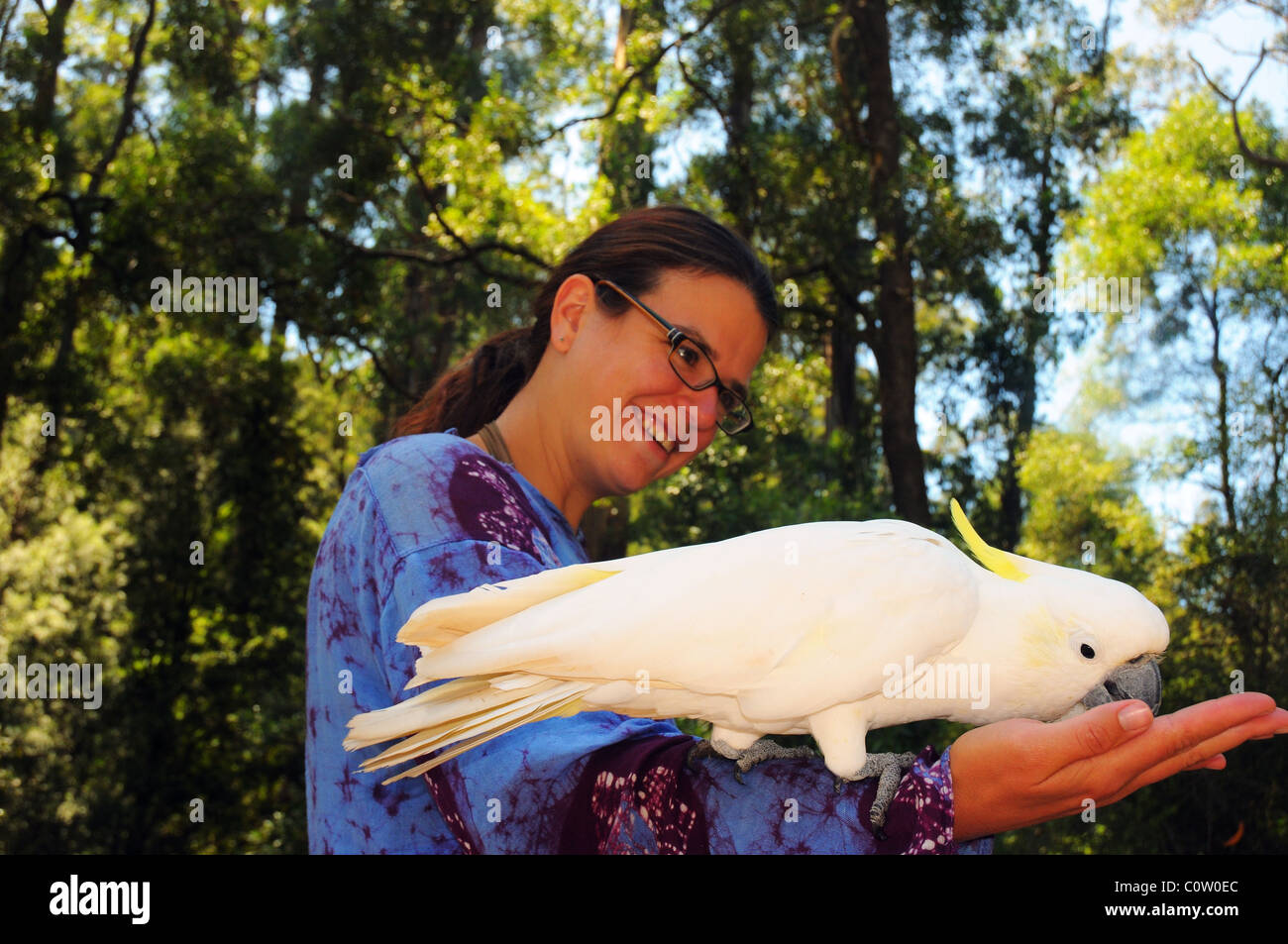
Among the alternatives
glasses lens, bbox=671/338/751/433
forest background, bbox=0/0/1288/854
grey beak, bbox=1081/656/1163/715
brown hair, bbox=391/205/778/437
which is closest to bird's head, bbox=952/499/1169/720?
grey beak, bbox=1081/656/1163/715

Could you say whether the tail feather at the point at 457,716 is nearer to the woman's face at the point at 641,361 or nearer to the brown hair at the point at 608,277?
the woman's face at the point at 641,361

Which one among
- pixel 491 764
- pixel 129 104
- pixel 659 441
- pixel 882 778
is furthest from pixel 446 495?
pixel 129 104

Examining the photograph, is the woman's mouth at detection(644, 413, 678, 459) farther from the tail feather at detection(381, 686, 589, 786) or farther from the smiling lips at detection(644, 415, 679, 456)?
the tail feather at detection(381, 686, 589, 786)

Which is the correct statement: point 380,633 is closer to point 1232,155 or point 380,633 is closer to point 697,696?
point 697,696

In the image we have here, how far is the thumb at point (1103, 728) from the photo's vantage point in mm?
824

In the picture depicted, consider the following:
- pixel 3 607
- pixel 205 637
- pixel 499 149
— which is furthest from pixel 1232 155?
pixel 3 607

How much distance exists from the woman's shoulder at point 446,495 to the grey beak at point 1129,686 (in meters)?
0.59

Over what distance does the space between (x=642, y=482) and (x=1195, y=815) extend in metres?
4.05

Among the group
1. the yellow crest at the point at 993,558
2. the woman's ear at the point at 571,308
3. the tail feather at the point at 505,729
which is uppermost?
the woman's ear at the point at 571,308

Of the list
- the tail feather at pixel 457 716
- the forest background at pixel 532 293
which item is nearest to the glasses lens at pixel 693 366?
the tail feather at pixel 457 716

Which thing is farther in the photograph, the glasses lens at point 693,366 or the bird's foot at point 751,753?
the glasses lens at point 693,366

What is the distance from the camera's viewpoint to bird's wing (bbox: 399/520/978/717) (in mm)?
941

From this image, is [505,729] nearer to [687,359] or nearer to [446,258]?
[687,359]
